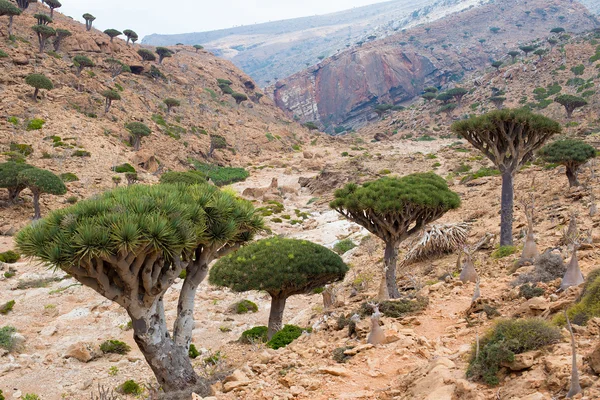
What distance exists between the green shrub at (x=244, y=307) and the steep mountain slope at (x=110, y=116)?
1695 cm

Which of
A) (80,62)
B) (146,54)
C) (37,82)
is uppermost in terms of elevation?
(146,54)

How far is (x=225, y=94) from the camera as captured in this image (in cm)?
6888

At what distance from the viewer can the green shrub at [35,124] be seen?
34.2 meters

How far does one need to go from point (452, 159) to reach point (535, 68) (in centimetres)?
3456

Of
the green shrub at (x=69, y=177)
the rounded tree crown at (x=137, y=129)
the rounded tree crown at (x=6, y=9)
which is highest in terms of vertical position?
the rounded tree crown at (x=6, y=9)

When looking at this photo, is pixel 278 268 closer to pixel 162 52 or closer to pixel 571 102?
pixel 571 102

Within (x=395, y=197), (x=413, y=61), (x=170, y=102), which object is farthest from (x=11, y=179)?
(x=413, y=61)

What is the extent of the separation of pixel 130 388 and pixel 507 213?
12142 millimetres

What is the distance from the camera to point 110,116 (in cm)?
4138

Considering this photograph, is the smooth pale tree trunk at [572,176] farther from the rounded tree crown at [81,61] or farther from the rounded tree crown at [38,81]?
the rounded tree crown at [81,61]

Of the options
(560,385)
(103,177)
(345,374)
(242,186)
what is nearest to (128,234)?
(345,374)

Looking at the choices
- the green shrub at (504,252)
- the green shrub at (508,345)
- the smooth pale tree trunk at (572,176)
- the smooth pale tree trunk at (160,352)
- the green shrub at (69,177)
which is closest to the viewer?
the green shrub at (508,345)

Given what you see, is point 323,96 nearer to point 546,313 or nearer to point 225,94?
point 225,94

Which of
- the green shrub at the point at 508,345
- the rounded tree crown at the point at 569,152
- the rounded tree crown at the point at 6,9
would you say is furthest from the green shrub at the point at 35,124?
the green shrub at the point at 508,345
